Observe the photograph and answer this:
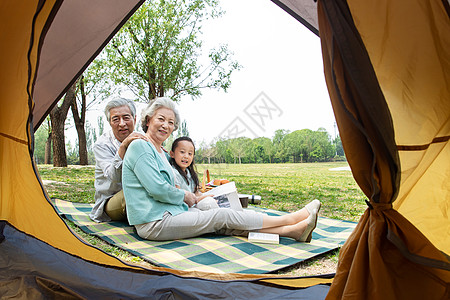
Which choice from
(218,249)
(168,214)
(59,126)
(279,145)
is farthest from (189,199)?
(279,145)

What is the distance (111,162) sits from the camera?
2760mm

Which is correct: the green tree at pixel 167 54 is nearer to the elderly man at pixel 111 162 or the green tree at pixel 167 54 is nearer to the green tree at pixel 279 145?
the green tree at pixel 279 145

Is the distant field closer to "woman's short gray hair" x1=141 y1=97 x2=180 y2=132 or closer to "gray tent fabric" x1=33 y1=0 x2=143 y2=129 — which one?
"woman's short gray hair" x1=141 y1=97 x2=180 y2=132

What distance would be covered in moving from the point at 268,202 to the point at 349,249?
3.33m

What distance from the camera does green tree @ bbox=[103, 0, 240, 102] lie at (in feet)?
32.5

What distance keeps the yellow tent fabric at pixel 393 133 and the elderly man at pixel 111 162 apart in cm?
202

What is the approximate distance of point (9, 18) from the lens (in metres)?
1.75

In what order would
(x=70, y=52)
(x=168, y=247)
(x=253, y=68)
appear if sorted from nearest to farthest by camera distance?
1. (x=168, y=247)
2. (x=70, y=52)
3. (x=253, y=68)

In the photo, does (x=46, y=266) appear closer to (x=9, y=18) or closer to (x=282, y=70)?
(x=9, y=18)

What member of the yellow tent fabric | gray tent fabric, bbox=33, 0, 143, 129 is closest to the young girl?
gray tent fabric, bbox=33, 0, 143, 129

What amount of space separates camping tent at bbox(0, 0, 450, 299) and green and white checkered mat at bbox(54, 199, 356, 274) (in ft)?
0.85

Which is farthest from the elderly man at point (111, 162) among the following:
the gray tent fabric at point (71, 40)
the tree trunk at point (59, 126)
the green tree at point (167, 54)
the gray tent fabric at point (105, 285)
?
the green tree at point (167, 54)

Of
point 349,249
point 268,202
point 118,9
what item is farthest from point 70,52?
point 268,202

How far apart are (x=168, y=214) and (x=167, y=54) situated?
8.53 metres
